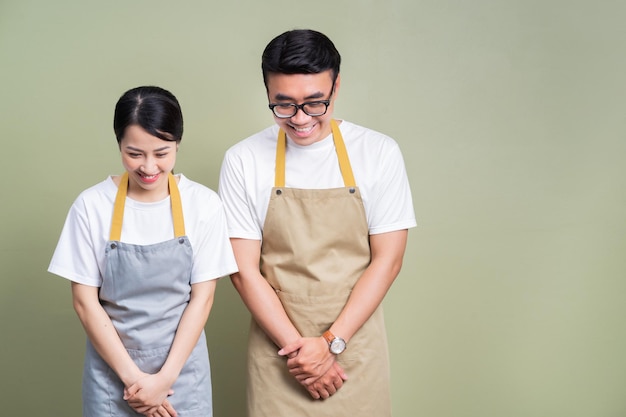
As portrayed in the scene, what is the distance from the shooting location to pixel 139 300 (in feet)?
6.69

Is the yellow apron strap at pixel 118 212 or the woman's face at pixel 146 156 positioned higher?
the woman's face at pixel 146 156

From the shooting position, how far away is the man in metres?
2.18

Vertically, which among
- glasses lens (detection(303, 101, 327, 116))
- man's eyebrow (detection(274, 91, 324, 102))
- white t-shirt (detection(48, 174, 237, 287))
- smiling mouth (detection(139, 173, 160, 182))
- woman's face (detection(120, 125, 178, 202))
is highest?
man's eyebrow (detection(274, 91, 324, 102))

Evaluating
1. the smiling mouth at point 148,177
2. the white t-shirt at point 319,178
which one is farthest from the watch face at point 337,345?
the smiling mouth at point 148,177

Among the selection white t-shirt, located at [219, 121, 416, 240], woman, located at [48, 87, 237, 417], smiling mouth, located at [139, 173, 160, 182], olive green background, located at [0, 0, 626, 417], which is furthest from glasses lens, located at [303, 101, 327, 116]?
olive green background, located at [0, 0, 626, 417]

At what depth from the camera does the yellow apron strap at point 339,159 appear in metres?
2.24

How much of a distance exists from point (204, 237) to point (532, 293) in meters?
1.57

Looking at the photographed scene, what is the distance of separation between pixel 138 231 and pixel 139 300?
19 centimetres

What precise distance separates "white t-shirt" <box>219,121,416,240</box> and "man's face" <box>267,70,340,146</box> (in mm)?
86

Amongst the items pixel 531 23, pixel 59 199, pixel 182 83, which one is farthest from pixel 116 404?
pixel 531 23

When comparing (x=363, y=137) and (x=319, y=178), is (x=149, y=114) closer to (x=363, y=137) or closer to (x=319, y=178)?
(x=319, y=178)

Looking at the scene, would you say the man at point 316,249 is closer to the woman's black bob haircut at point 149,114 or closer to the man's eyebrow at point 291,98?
the man's eyebrow at point 291,98

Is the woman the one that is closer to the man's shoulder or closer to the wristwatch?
the wristwatch

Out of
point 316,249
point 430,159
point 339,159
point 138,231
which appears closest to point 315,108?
point 339,159
